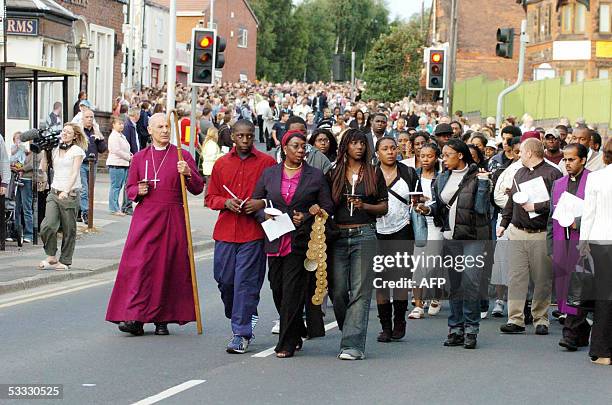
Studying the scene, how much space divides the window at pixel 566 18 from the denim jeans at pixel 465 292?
5873 cm

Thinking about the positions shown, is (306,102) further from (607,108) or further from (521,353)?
(521,353)

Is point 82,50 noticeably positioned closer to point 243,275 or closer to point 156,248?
point 156,248

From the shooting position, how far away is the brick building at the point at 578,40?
223 ft

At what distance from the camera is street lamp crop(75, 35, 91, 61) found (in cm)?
3400

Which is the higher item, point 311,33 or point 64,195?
point 311,33

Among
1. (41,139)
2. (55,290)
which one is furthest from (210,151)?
(55,290)

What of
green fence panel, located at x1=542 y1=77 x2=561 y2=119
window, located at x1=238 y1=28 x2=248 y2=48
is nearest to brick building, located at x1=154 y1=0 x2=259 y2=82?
window, located at x1=238 y1=28 x2=248 y2=48

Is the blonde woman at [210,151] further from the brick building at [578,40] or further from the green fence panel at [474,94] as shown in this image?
the brick building at [578,40]

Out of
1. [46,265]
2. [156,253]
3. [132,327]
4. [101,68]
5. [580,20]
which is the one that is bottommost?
[46,265]

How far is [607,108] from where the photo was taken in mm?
36906

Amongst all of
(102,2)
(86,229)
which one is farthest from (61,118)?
(102,2)

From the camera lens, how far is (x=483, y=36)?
8156 centimetres

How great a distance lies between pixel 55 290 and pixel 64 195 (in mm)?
1554

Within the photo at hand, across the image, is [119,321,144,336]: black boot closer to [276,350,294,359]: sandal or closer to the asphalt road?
the asphalt road
